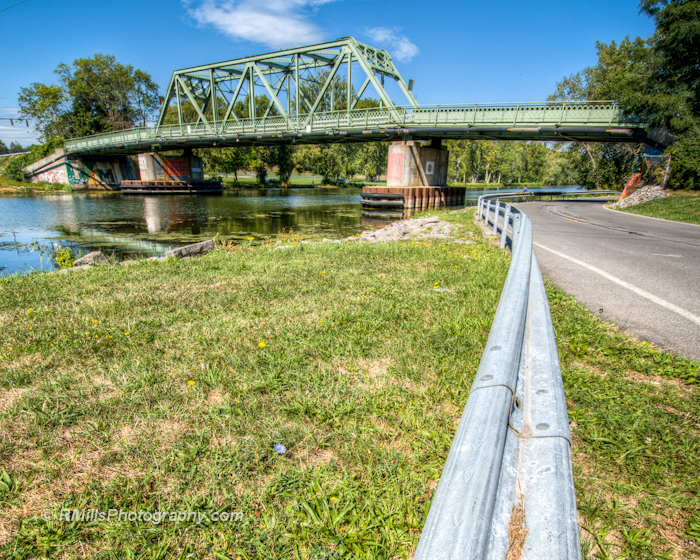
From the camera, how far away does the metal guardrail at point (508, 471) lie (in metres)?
0.80

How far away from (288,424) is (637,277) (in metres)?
6.21

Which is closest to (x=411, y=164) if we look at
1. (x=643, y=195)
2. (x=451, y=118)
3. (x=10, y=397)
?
(x=451, y=118)

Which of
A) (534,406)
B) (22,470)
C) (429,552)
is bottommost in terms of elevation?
(22,470)

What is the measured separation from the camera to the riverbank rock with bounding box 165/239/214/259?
8.28 meters

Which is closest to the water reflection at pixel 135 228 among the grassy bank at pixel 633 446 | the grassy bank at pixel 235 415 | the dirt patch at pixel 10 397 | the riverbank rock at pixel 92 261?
the riverbank rock at pixel 92 261

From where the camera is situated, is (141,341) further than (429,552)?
Yes

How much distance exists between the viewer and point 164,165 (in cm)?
5012

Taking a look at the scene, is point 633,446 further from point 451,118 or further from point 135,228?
point 451,118

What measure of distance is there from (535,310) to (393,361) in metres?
1.21

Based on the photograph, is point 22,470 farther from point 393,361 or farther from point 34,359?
point 393,361

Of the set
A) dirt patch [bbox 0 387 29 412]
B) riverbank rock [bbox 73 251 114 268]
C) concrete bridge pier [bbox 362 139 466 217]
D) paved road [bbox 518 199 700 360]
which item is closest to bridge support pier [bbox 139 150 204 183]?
concrete bridge pier [bbox 362 139 466 217]

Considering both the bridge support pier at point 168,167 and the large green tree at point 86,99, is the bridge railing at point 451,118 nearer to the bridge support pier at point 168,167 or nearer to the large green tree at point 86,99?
the bridge support pier at point 168,167

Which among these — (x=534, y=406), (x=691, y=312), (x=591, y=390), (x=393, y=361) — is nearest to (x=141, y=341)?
(x=393, y=361)

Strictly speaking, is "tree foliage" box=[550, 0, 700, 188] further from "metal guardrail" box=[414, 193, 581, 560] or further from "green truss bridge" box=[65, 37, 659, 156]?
"metal guardrail" box=[414, 193, 581, 560]
